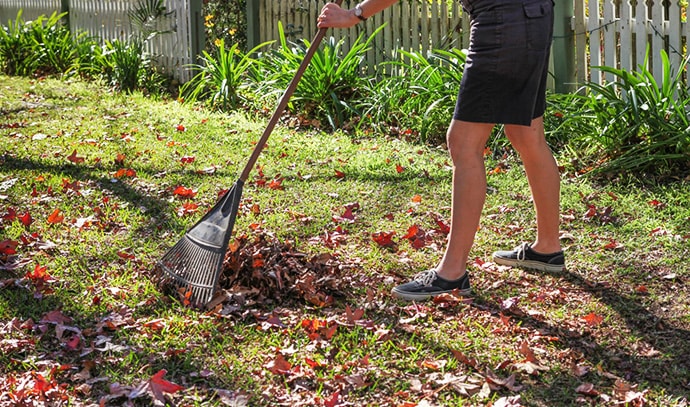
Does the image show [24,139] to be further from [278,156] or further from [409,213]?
[409,213]

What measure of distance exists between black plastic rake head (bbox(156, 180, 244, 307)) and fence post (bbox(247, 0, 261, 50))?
6.04 m

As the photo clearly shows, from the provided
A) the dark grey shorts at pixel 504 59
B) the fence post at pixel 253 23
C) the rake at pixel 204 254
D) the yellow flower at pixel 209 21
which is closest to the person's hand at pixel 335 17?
the rake at pixel 204 254

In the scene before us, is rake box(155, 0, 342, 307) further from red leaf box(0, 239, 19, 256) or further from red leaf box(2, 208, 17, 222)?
red leaf box(2, 208, 17, 222)

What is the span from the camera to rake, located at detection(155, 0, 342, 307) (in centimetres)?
338

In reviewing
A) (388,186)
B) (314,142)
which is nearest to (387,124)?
(314,142)

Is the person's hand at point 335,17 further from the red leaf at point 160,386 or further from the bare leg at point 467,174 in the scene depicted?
the red leaf at point 160,386

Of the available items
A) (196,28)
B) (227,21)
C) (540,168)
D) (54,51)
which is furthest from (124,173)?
(227,21)

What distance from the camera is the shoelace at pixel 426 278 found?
3549mm

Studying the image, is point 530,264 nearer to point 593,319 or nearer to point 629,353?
point 593,319

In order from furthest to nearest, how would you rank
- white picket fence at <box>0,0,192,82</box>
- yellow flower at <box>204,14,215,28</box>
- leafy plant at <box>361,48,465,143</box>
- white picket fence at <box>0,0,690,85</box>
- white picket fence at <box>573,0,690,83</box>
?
yellow flower at <box>204,14,215,28</box> < white picket fence at <box>0,0,192,82</box> < leafy plant at <box>361,48,465,143</box> < white picket fence at <box>0,0,690,85</box> < white picket fence at <box>573,0,690,83</box>

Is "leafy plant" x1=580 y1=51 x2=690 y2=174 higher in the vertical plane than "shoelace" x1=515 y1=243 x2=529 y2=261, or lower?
higher

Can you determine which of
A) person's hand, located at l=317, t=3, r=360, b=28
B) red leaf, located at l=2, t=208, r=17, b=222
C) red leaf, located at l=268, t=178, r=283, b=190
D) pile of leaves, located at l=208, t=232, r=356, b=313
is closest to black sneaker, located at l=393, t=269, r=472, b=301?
pile of leaves, located at l=208, t=232, r=356, b=313

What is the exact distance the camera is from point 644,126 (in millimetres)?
5441

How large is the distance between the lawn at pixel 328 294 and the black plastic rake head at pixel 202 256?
0.22 ft
